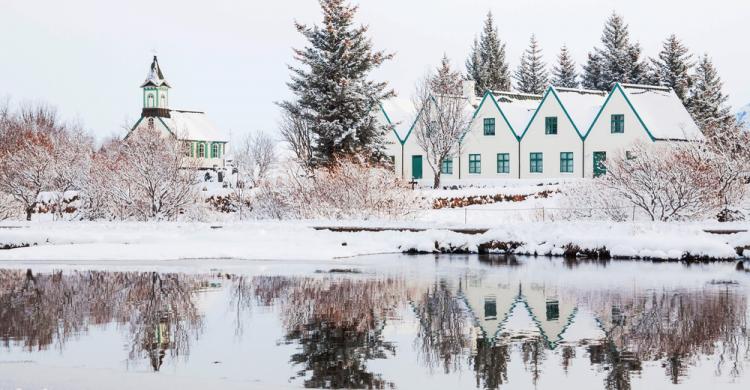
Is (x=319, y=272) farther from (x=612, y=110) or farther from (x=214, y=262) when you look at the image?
(x=612, y=110)

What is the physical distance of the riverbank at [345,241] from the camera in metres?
26.9

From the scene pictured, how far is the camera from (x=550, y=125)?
55.1 metres

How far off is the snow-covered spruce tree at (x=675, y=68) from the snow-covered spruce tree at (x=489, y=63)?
1626 centimetres

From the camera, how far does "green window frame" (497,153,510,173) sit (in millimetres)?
56344

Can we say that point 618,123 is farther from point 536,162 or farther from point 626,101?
point 536,162

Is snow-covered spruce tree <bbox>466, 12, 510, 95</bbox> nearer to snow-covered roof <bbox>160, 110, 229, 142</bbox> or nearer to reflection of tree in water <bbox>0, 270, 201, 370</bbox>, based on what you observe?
snow-covered roof <bbox>160, 110, 229, 142</bbox>

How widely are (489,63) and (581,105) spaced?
29.9 metres

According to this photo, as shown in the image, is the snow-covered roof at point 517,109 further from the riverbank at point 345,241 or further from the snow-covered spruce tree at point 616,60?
the riverbank at point 345,241

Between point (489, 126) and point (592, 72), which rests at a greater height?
point (592, 72)

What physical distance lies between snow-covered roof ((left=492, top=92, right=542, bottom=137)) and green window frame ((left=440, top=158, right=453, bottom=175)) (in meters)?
4.42

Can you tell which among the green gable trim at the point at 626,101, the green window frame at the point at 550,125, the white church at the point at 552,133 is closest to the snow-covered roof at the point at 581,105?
the white church at the point at 552,133

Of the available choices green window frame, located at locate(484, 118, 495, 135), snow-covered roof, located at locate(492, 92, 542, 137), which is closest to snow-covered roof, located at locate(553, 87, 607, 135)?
snow-covered roof, located at locate(492, 92, 542, 137)

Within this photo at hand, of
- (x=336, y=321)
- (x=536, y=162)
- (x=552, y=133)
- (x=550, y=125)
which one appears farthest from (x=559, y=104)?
(x=336, y=321)

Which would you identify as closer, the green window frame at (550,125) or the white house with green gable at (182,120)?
the green window frame at (550,125)
